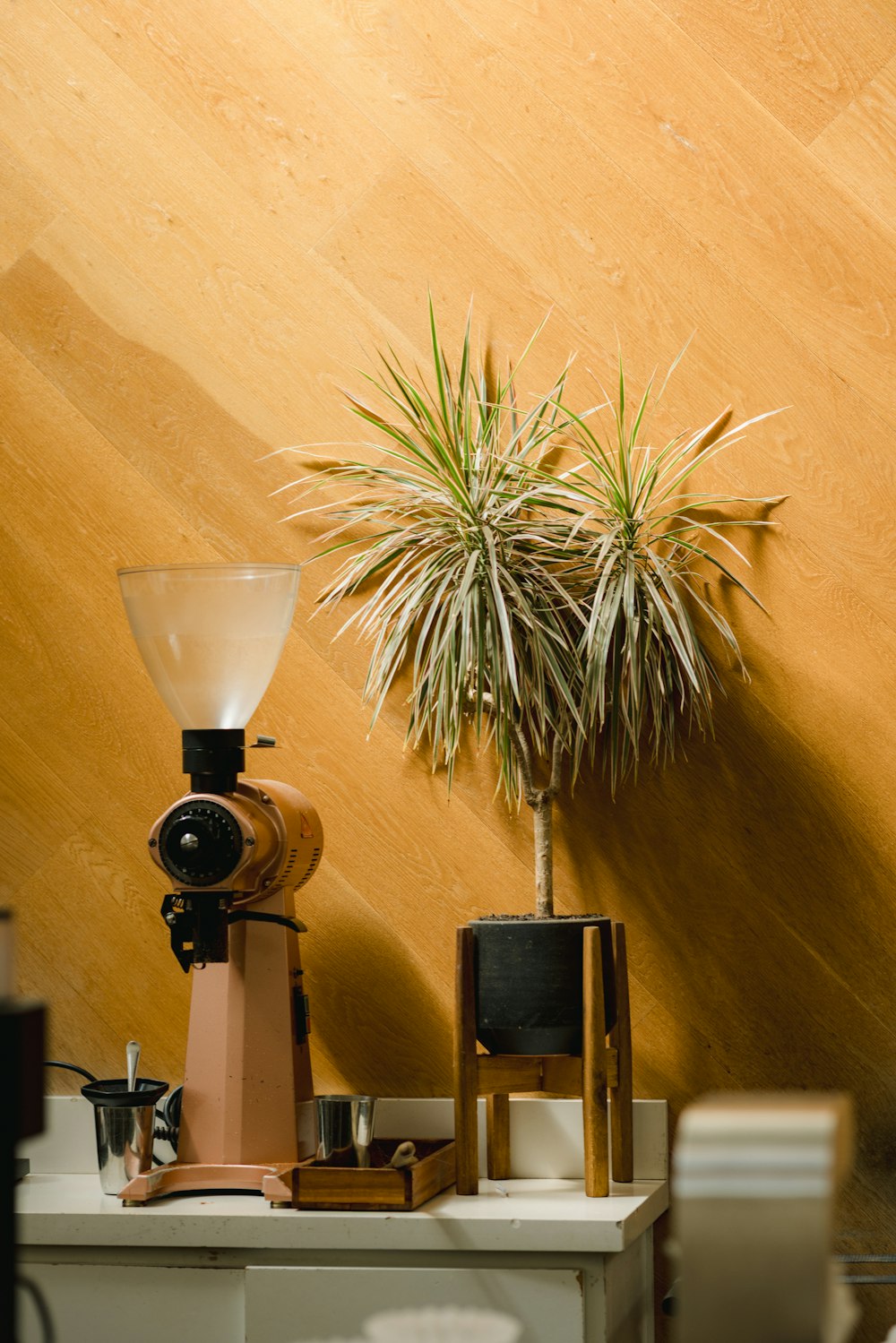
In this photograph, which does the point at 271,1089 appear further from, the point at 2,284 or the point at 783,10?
the point at 783,10

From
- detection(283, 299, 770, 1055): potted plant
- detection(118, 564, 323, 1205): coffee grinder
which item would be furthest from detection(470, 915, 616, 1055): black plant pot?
detection(118, 564, 323, 1205): coffee grinder

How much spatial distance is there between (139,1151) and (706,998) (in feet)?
2.86

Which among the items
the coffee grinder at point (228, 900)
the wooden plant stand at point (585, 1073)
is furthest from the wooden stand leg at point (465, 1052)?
the coffee grinder at point (228, 900)

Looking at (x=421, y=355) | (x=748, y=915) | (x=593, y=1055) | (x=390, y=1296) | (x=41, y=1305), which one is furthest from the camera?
(x=421, y=355)

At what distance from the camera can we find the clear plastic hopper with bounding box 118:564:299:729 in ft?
6.00

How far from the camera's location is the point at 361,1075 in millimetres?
2100

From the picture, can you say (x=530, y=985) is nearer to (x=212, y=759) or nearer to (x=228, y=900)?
(x=228, y=900)

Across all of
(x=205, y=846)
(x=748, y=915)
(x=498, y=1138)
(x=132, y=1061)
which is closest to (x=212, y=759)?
(x=205, y=846)

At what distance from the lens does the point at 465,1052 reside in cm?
180

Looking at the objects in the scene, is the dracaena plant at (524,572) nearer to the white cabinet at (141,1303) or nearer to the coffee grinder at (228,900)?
the coffee grinder at (228,900)

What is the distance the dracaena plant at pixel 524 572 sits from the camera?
6.15ft

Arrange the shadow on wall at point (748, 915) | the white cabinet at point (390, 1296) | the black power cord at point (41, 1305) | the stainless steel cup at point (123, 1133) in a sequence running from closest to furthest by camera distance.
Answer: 1. the black power cord at point (41, 1305)
2. the white cabinet at point (390, 1296)
3. the stainless steel cup at point (123, 1133)
4. the shadow on wall at point (748, 915)

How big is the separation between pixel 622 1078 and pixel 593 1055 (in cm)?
12

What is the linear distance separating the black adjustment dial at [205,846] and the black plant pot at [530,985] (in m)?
0.36
